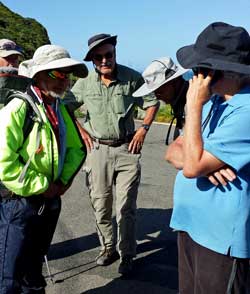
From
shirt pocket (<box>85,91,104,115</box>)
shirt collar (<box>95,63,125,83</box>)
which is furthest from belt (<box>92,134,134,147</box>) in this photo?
shirt collar (<box>95,63,125,83</box>)

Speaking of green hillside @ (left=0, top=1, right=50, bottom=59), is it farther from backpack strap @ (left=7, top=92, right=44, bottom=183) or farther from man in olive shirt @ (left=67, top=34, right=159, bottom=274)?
backpack strap @ (left=7, top=92, right=44, bottom=183)

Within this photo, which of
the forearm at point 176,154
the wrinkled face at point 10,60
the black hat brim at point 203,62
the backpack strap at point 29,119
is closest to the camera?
the black hat brim at point 203,62

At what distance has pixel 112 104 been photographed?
430 cm

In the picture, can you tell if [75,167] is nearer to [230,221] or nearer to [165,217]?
[230,221]

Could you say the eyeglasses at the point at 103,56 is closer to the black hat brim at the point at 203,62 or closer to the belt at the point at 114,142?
the belt at the point at 114,142

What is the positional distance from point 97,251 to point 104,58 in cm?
196

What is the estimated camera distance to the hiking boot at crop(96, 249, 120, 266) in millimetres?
4480

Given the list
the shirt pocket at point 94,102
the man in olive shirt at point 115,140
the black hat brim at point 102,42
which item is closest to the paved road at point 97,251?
the man in olive shirt at point 115,140

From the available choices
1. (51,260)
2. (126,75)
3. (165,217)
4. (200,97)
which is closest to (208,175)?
(200,97)

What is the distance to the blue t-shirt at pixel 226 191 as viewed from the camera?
85.0 inches

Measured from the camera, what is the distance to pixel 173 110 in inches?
120

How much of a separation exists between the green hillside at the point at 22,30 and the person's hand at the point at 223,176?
68.5 ft

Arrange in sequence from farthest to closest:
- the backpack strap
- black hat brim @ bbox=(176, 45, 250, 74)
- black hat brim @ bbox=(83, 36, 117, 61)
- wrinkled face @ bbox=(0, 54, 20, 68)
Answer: wrinkled face @ bbox=(0, 54, 20, 68) → black hat brim @ bbox=(83, 36, 117, 61) → the backpack strap → black hat brim @ bbox=(176, 45, 250, 74)

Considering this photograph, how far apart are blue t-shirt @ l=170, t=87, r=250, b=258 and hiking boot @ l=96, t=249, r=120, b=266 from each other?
220cm
